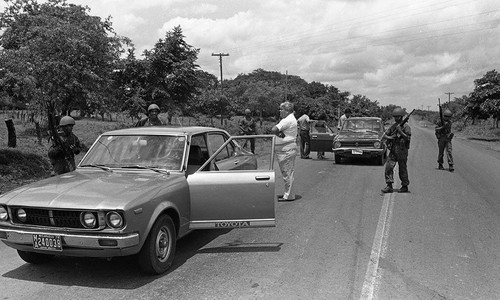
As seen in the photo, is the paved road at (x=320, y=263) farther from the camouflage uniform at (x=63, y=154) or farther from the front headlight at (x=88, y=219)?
the camouflage uniform at (x=63, y=154)

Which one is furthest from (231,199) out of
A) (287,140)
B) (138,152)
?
(287,140)

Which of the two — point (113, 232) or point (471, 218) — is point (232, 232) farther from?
point (471, 218)

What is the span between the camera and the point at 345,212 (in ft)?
24.5

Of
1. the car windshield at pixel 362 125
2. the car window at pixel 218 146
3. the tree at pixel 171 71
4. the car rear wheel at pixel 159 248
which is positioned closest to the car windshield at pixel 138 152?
the car window at pixel 218 146

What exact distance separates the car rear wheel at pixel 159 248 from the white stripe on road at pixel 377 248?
208 cm

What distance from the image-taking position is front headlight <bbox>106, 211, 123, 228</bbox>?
4.06 m

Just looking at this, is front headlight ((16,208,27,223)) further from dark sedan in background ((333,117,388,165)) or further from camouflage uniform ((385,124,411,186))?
dark sedan in background ((333,117,388,165))

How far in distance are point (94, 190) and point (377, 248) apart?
11.6ft

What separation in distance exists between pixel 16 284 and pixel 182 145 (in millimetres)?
2397

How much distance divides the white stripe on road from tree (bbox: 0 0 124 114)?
1114 centimetres

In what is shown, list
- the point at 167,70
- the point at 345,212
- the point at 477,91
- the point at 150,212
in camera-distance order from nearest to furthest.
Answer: the point at 150,212, the point at 345,212, the point at 167,70, the point at 477,91

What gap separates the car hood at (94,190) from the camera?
4121 millimetres

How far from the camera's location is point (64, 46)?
1552 cm

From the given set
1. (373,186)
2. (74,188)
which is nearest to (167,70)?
(373,186)
